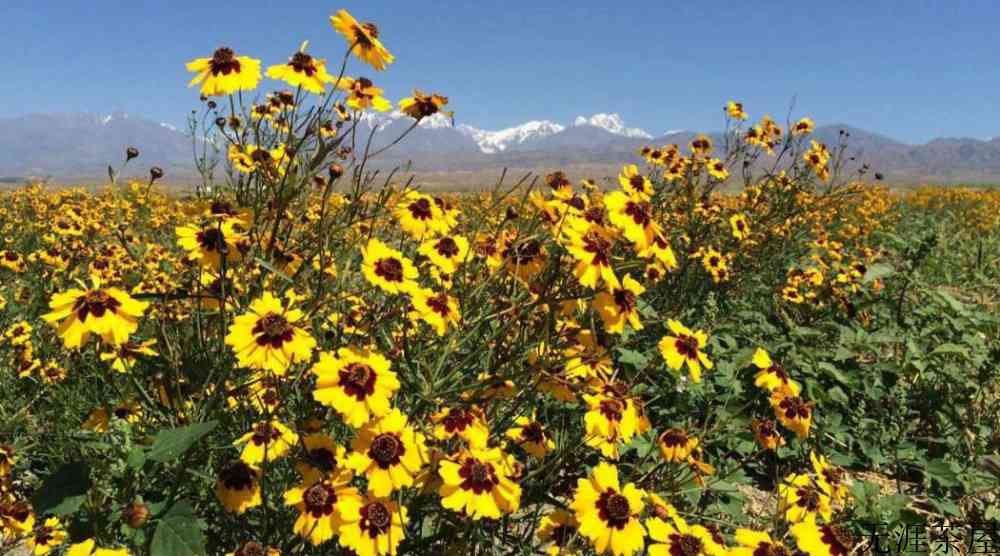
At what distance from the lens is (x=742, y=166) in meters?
7.11

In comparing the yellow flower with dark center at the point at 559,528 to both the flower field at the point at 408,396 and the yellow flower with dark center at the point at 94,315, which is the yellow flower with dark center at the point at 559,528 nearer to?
the flower field at the point at 408,396

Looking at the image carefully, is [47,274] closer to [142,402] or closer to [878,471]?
[142,402]

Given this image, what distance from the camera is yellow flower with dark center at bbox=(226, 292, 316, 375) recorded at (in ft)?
6.37

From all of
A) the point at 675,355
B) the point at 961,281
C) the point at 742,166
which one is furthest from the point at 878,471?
the point at 961,281

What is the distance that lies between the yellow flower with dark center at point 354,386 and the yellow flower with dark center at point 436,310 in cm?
40

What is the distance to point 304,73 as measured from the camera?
8.42 ft

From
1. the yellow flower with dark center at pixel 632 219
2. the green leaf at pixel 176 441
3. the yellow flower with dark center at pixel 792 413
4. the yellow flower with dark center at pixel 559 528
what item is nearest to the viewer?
the green leaf at pixel 176 441

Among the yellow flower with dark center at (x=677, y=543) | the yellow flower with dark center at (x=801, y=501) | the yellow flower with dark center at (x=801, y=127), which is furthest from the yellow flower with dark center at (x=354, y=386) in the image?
the yellow flower with dark center at (x=801, y=127)

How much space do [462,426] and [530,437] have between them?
1.66 ft

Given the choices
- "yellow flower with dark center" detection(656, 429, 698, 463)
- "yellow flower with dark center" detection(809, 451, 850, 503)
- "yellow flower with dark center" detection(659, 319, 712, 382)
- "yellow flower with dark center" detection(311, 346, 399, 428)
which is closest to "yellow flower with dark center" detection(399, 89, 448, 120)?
"yellow flower with dark center" detection(311, 346, 399, 428)

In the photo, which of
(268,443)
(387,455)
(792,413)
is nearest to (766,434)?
(792,413)

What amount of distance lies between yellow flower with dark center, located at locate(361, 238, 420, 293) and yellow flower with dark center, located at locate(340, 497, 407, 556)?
76cm

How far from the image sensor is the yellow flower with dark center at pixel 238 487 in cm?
216

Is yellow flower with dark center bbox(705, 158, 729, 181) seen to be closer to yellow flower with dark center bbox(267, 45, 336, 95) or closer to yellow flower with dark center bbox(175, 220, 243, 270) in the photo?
yellow flower with dark center bbox(267, 45, 336, 95)
